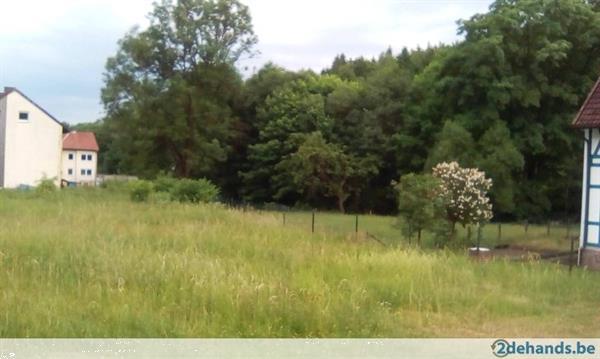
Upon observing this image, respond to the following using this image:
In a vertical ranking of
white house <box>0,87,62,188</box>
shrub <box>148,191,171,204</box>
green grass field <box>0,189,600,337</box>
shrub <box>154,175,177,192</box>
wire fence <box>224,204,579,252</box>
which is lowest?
wire fence <box>224,204,579,252</box>

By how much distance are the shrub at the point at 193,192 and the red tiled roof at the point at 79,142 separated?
52.0 meters

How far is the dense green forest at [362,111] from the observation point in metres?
38.6

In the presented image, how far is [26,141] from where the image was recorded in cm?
5800

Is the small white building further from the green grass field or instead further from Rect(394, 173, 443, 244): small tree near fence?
the green grass field

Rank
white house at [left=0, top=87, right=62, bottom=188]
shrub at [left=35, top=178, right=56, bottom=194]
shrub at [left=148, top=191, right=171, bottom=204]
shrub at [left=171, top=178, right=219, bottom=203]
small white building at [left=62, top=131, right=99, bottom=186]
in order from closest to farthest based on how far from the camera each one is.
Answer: shrub at [left=148, top=191, right=171, bottom=204] < shrub at [left=35, top=178, right=56, bottom=194] < shrub at [left=171, top=178, right=219, bottom=203] < white house at [left=0, top=87, right=62, bottom=188] < small white building at [left=62, top=131, right=99, bottom=186]

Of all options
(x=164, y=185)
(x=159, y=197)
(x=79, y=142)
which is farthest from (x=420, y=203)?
(x=79, y=142)

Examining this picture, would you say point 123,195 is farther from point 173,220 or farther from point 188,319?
point 188,319

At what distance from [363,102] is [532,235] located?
26.7 m

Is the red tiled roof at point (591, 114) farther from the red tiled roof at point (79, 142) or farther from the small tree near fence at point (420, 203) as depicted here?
the red tiled roof at point (79, 142)

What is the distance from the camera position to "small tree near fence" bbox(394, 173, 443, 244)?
20.0 m

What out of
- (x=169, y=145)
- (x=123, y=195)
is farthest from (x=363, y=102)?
(x=123, y=195)

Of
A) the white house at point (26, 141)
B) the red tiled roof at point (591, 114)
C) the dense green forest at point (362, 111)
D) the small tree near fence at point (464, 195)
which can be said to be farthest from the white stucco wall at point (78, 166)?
the red tiled roof at point (591, 114)
